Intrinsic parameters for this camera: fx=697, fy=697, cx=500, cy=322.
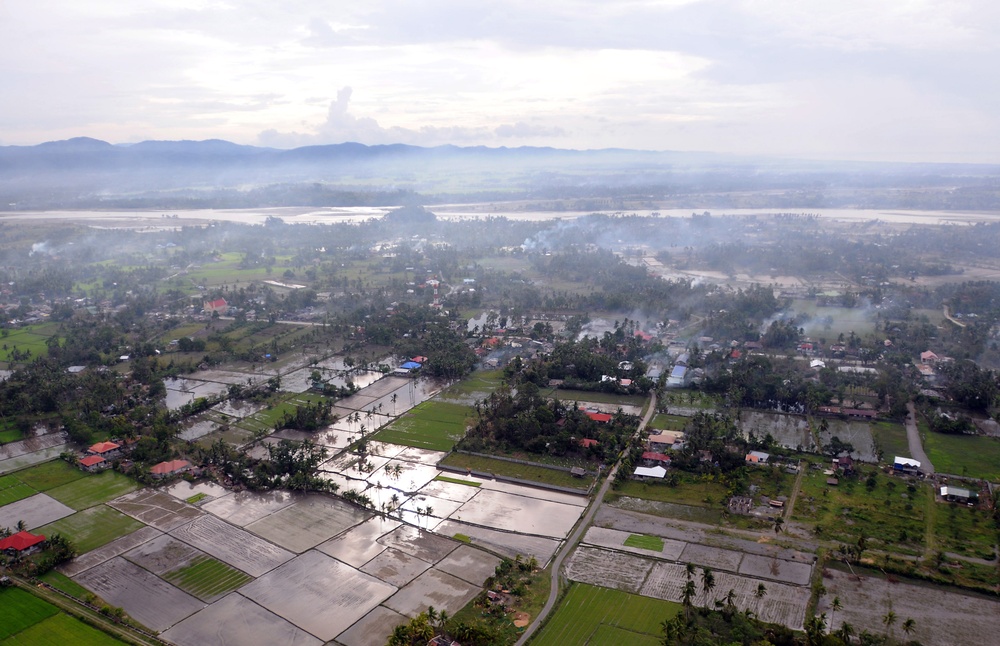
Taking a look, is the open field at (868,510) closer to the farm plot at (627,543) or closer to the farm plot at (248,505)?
the farm plot at (627,543)

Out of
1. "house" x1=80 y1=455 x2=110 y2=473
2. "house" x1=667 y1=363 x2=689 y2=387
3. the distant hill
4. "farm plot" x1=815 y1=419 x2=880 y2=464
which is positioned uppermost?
the distant hill

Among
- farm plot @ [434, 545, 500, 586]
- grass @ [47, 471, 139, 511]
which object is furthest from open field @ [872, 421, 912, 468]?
grass @ [47, 471, 139, 511]

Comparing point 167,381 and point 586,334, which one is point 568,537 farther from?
point 167,381

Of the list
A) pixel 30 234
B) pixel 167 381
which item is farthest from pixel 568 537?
pixel 30 234

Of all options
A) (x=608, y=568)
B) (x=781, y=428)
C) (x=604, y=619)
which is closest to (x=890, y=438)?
(x=781, y=428)

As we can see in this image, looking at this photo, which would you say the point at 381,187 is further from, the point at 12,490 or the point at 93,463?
the point at 12,490

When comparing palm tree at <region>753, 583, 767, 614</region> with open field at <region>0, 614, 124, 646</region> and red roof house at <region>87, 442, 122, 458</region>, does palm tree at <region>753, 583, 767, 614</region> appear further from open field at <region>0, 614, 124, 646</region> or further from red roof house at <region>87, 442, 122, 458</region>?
red roof house at <region>87, 442, 122, 458</region>

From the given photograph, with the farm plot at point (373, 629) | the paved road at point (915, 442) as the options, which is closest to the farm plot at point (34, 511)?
the farm plot at point (373, 629)
